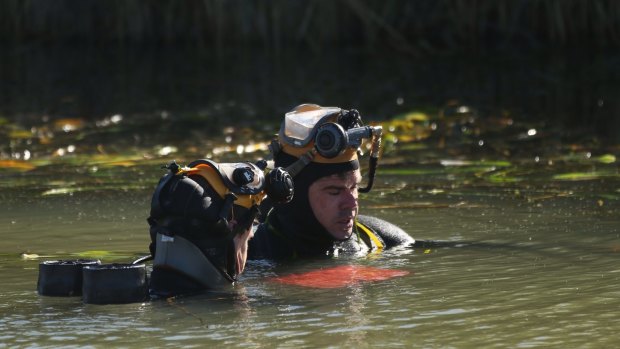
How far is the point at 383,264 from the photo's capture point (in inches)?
299

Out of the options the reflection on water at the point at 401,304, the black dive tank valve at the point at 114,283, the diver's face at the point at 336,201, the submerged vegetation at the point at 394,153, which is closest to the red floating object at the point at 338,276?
the reflection on water at the point at 401,304

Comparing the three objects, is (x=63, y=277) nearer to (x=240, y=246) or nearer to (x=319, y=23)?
(x=240, y=246)

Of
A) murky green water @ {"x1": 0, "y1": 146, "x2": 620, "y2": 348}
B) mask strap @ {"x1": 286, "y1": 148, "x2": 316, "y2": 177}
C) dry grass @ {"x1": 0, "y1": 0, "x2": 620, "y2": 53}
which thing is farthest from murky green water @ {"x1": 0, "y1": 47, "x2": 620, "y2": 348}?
dry grass @ {"x1": 0, "y1": 0, "x2": 620, "y2": 53}

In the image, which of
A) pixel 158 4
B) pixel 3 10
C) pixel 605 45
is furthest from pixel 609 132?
pixel 3 10

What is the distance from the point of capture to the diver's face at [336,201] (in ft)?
24.9

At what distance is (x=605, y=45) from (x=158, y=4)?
6067 millimetres

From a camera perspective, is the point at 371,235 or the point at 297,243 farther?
the point at 371,235

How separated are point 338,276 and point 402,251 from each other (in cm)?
90

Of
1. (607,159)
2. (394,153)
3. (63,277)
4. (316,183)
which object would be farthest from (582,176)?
(63,277)

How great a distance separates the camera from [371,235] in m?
8.19

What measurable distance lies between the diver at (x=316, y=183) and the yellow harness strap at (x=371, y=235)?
0.46 feet

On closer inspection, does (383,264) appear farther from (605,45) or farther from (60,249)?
(605,45)

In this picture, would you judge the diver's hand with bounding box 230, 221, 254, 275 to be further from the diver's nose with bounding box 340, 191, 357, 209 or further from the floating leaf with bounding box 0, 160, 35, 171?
the floating leaf with bounding box 0, 160, 35, 171

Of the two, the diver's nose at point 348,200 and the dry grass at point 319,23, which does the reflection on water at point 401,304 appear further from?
the dry grass at point 319,23
